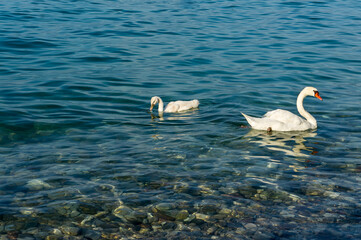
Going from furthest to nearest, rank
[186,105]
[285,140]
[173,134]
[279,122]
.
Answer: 1. [186,105]
2. [279,122]
3. [173,134]
4. [285,140]

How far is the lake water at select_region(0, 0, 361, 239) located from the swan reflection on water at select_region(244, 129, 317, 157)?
2.0 inches

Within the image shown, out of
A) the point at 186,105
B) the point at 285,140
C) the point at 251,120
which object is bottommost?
the point at 285,140

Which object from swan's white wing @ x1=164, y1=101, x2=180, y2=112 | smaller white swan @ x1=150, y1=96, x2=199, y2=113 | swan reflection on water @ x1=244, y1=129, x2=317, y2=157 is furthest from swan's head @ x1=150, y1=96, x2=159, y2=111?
swan reflection on water @ x1=244, y1=129, x2=317, y2=157

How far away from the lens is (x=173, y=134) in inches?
484

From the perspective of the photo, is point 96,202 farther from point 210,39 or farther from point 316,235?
point 210,39

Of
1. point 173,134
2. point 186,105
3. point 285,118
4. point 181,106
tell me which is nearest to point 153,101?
point 181,106

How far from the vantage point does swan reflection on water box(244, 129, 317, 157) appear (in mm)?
11125

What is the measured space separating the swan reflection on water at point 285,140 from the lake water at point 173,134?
0.05 meters

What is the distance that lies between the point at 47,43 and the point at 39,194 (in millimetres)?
14737

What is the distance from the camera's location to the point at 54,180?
908 cm

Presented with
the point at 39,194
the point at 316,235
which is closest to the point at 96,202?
the point at 39,194

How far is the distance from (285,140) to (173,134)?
2.82 m

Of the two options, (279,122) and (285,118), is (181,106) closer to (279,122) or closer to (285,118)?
(279,122)

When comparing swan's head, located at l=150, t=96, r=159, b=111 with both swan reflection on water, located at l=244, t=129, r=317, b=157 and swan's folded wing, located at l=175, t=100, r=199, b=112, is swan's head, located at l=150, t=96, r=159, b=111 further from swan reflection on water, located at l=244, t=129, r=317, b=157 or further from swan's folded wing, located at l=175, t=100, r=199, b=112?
swan reflection on water, located at l=244, t=129, r=317, b=157
